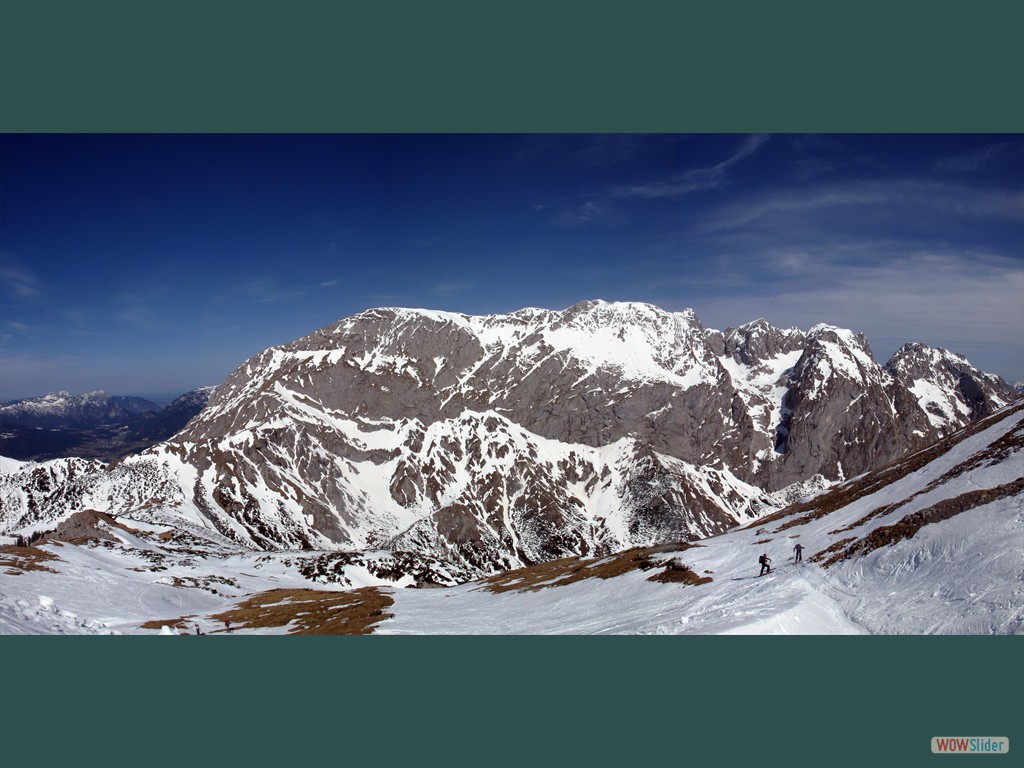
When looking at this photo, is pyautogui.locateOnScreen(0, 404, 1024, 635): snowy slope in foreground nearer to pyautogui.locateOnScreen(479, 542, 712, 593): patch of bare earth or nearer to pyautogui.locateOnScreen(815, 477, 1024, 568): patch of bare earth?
pyautogui.locateOnScreen(815, 477, 1024, 568): patch of bare earth

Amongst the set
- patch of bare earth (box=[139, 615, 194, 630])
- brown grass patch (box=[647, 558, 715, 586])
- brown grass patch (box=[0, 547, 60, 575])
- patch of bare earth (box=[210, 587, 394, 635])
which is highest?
brown grass patch (box=[0, 547, 60, 575])

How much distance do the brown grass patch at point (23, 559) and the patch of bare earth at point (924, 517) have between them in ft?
164

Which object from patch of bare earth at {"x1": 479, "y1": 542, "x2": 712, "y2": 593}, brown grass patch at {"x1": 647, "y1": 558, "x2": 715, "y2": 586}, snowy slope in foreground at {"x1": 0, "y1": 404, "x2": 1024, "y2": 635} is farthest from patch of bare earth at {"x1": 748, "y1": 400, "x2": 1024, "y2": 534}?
brown grass patch at {"x1": 647, "y1": 558, "x2": 715, "y2": 586}

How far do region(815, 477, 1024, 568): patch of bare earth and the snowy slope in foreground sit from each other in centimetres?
9

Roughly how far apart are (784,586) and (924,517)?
25.2 ft

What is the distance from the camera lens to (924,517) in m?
25.2

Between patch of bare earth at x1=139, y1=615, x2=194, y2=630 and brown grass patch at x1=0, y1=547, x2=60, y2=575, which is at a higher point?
brown grass patch at x1=0, y1=547, x2=60, y2=575

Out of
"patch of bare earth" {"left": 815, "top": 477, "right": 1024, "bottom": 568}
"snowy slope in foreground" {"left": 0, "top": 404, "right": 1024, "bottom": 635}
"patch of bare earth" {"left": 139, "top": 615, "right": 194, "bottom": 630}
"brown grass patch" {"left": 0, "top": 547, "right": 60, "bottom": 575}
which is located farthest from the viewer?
"brown grass patch" {"left": 0, "top": 547, "right": 60, "bottom": 575}

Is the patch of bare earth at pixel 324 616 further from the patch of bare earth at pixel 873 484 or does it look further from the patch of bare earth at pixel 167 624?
the patch of bare earth at pixel 873 484

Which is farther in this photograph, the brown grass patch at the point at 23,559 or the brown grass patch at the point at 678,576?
the brown grass patch at the point at 23,559

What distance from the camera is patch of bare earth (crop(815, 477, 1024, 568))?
24.4 metres

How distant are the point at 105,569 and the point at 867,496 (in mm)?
61851

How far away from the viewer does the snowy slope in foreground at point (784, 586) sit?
19.5 meters

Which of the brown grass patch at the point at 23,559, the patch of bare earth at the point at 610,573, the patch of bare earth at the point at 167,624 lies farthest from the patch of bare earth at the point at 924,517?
the brown grass patch at the point at 23,559
